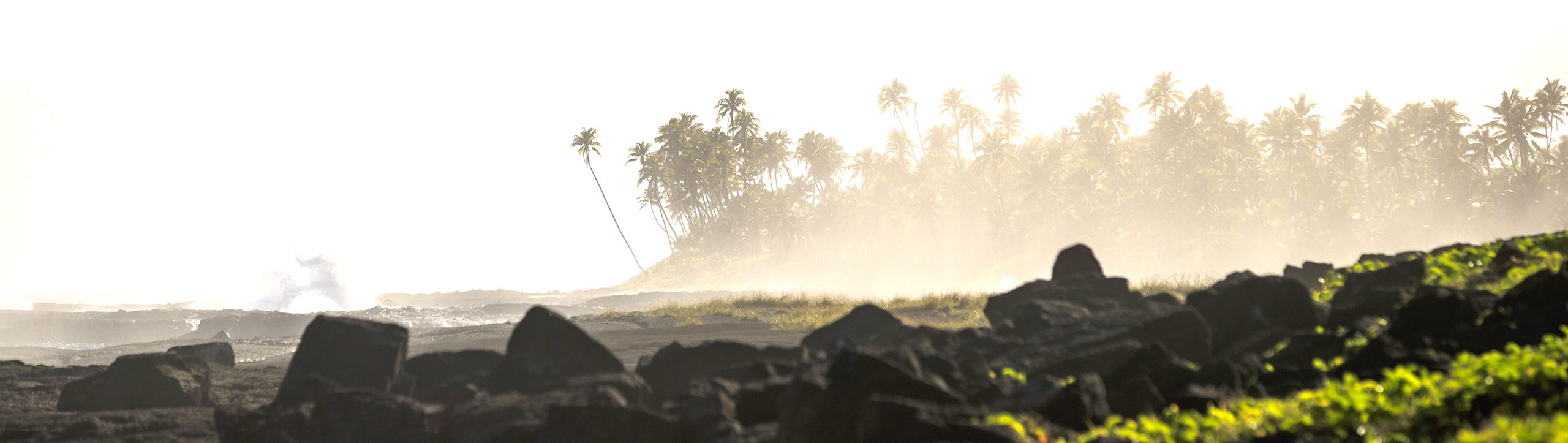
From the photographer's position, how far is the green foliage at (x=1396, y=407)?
612cm

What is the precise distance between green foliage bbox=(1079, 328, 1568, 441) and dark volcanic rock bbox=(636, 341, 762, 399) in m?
5.54

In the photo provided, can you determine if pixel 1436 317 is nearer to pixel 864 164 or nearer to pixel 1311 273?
pixel 1311 273

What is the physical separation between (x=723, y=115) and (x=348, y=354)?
85.3 meters

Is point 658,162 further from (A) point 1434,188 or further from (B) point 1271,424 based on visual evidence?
(B) point 1271,424

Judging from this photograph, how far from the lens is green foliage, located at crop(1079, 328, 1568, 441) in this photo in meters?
6.12

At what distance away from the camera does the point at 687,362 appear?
11.4 m

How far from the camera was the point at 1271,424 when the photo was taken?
6551 mm

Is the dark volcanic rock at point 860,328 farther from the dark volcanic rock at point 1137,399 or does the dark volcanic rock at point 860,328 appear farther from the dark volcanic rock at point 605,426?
the dark volcanic rock at point 1137,399

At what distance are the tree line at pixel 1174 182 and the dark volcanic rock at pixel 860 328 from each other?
6321 centimetres

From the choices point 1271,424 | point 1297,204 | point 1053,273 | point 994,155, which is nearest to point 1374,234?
point 1297,204

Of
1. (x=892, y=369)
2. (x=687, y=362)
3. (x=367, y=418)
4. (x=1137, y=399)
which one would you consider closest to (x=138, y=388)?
(x=367, y=418)

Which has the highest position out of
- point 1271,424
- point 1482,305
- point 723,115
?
point 723,115

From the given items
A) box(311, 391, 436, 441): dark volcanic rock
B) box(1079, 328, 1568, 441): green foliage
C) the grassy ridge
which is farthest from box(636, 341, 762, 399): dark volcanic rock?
box(1079, 328, 1568, 441): green foliage

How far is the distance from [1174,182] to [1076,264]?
6430cm
